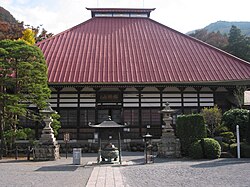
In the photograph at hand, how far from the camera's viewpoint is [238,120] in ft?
55.6

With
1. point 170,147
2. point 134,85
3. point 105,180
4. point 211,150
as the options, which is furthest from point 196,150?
point 134,85

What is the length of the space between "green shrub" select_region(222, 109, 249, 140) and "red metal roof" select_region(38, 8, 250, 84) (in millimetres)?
3401

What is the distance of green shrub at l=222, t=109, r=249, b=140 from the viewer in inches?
658

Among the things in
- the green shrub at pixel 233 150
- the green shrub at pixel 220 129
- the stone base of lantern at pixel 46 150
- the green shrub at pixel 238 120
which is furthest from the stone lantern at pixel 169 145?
the stone base of lantern at pixel 46 150

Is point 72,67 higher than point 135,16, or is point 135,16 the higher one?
point 135,16

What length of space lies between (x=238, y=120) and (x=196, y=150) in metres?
4.05

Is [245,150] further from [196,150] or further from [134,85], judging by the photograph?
[134,85]

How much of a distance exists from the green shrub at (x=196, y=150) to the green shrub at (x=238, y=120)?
341cm

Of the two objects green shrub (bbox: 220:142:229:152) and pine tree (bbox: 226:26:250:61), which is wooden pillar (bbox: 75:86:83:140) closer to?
green shrub (bbox: 220:142:229:152)

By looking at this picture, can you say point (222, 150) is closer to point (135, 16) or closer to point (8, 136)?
point (8, 136)

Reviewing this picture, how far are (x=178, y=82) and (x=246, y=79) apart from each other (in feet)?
15.4

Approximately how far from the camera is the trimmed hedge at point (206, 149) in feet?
47.1

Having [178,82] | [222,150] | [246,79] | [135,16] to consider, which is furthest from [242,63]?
[135,16]

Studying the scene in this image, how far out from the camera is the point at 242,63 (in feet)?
74.3
